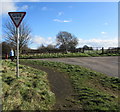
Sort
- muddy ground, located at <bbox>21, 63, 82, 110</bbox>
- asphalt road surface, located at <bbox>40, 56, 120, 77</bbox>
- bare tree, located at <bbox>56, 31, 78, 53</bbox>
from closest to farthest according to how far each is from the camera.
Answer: muddy ground, located at <bbox>21, 63, 82, 110</bbox>, asphalt road surface, located at <bbox>40, 56, 120, 77</bbox>, bare tree, located at <bbox>56, 31, 78, 53</bbox>

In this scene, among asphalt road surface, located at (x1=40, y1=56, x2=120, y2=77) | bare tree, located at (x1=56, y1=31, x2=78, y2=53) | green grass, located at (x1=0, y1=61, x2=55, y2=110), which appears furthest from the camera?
bare tree, located at (x1=56, y1=31, x2=78, y2=53)

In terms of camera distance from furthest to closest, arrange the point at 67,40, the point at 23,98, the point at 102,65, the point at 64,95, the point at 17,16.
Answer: the point at 67,40, the point at 102,65, the point at 17,16, the point at 64,95, the point at 23,98

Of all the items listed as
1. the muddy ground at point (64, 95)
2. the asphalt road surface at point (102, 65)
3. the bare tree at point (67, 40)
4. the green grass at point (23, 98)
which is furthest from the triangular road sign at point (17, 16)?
the bare tree at point (67, 40)

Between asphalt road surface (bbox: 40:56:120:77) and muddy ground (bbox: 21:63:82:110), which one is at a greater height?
asphalt road surface (bbox: 40:56:120:77)

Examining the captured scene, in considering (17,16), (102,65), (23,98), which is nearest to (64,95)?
(23,98)

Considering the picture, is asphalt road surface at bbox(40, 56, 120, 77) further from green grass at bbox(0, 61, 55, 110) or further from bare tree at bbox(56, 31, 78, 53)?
bare tree at bbox(56, 31, 78, 53)

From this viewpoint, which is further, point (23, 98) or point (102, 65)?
point (102, 65)

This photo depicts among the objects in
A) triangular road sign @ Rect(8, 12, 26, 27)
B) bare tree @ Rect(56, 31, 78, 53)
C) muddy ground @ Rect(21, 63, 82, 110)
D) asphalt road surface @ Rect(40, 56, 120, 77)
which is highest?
bare tree @ Rect(56, 31, 78, 53)

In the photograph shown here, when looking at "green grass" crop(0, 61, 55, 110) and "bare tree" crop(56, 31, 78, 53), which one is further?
"bare tree" crop(56, 31, 78, 53)

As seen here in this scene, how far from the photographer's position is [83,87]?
5172 mm

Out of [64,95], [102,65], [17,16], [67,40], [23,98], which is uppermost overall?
[67,40]

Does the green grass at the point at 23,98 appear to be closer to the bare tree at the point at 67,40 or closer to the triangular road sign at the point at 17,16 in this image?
the triangular road sign at the point at 17,16

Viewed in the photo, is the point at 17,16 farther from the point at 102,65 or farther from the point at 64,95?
the point at 102,65

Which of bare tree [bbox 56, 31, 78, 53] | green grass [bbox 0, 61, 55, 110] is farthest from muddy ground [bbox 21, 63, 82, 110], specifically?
bare tree [bbox 56, 31, 78, 53]
